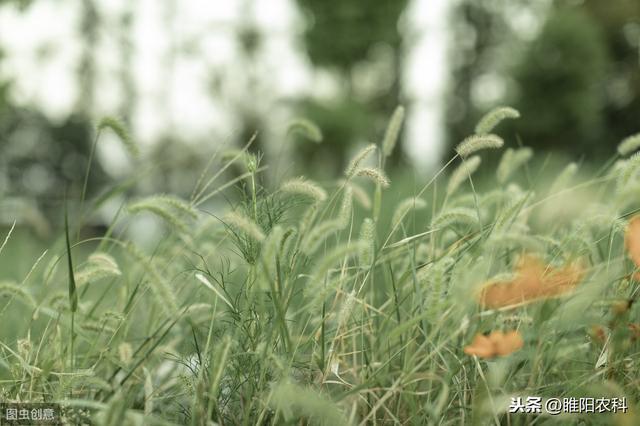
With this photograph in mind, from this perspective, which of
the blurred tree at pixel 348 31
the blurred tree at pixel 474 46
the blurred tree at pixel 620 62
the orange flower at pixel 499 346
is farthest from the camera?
the blurred tree at pixel 474 46

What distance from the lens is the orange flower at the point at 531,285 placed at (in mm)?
1123

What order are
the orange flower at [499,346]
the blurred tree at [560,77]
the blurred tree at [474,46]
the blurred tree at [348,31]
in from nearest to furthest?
the orange flower at [499,346]
the blurred tree at [560,77]
the blurred tree at [348,31]
the blurred tree at [474,46]

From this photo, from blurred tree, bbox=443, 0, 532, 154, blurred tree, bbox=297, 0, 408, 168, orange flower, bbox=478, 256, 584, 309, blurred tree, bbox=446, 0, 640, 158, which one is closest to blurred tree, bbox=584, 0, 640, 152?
blurred tree, bbox=446, 0, 640, 158

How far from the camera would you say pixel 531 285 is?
1175mm

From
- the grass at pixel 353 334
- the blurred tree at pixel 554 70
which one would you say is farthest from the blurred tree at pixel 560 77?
the grass at pixel 353 334

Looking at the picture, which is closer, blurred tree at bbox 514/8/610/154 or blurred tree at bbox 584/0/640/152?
blurred tree at bbox 514/8/610/154

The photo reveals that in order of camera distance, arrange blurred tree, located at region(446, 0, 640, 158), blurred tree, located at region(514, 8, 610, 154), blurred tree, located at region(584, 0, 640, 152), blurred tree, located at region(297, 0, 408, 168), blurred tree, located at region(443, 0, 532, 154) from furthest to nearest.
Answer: blurred tree, located at region(443, 0, 532, 154)
blurred tree, located at region(584, 0, 640, 152)
blurred tree, located at region(297, 0, 408, 168)
blurred tree, located at region(446, 0, 640, 158)
blurred tree, located at region(514, 8, 610, 154)

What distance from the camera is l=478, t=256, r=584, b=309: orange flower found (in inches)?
44.2

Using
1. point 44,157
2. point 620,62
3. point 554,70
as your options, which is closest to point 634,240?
point 44,157

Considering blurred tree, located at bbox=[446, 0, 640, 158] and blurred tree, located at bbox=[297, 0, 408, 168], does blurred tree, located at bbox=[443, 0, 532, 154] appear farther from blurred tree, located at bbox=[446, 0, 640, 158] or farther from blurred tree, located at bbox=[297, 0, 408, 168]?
blurred tree, located at bbox=[297, 0, 408, 168]

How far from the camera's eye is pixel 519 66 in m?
14.0

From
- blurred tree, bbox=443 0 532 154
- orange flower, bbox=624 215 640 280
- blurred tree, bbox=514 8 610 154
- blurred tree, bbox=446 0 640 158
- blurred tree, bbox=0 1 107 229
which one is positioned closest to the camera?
orange flower, bbox=624 215 640 280

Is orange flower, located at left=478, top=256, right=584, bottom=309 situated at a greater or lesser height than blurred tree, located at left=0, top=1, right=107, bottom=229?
greater

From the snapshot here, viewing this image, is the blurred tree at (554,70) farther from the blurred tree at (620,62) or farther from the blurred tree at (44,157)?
the blurred tree at (44,157)
